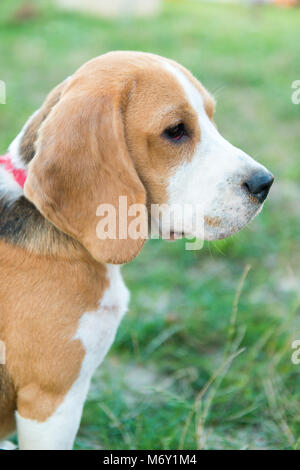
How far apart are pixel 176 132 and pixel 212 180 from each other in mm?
263

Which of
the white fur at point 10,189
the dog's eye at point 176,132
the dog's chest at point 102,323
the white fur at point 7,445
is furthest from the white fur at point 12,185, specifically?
the white fur at point 7,445

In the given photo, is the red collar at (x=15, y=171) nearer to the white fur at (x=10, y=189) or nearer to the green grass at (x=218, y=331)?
the white fur at (x=10, y=189)

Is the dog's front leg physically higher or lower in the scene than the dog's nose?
lower

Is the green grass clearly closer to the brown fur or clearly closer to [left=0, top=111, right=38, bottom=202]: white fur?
the brown fur

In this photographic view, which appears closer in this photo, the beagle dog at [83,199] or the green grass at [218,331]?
the beagle dog at [83,199]

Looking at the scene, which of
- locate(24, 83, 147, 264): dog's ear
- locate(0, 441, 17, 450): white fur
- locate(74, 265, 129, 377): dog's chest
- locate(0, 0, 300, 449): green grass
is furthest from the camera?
locate(0, 0, 300, 449): green grass

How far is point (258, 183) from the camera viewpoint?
8.19ft

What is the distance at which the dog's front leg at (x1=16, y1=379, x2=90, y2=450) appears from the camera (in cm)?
242

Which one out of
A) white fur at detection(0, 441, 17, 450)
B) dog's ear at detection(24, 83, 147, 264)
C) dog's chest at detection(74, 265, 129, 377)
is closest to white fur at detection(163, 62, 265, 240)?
dog's ear at detection(24, 83, 147, 264)

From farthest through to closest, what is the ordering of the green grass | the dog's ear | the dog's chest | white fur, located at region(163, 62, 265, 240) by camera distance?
1. the green grass
2. white fur, located at region(163, 62, 265, 240)
3. the dog's chest
4. the dog's ear

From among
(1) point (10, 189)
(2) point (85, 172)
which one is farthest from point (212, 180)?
(1) point (10, 189)

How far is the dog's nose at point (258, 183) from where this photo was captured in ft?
8.19

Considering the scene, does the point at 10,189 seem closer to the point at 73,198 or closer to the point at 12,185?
the point at 12,185

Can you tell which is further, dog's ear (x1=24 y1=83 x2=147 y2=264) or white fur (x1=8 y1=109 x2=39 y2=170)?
white fur (x1=8 y1=109 x2=39 y2=170)
